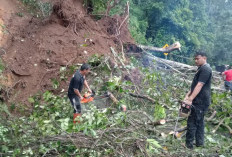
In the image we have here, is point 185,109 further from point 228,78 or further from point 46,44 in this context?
point 46,44

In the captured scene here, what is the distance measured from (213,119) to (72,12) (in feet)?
17.5

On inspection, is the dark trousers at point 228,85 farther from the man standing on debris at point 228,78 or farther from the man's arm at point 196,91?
the man's arm at point 196,91

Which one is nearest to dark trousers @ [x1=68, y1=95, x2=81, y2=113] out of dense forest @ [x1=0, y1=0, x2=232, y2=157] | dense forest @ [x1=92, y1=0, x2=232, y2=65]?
dense forest @ [x1=0, y1=0, x2=232, y2=157]

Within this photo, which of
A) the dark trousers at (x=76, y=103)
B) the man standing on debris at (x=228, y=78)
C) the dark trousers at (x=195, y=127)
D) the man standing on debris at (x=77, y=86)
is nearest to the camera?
the dark trousers at (x=195, y=127)

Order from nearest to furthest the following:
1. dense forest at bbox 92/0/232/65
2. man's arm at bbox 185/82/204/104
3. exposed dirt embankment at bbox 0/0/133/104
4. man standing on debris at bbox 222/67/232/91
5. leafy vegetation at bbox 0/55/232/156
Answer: leafy vegetation at bbox 0/55/232/156 < man's arm at bbox 185/82/204/104 < exposed dirt embankment at bbox 0/0/133/104 < man standing on debris at bbox 222/67/232/91 < dense forest at bbox 92/0/232/65

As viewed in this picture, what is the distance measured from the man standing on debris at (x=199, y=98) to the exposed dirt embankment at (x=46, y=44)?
3445mm

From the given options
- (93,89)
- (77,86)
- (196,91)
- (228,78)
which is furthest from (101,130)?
(228,78)

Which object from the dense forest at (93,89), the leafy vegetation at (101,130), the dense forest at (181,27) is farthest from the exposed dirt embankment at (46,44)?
the dense forest at (181,27)

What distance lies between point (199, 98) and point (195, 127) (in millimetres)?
547

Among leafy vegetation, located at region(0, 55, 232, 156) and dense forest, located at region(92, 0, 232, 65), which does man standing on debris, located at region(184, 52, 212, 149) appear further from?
dense forest, located at region(92, 0, 232, 65)

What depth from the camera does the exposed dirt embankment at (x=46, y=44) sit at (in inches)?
228

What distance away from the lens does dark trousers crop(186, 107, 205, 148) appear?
4004 millimetres

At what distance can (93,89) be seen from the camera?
588 cm

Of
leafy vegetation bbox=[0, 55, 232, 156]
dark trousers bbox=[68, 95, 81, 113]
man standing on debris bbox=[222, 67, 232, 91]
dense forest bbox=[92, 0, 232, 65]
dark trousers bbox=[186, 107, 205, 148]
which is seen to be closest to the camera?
leafy vegetation bbox=[0, 55, 232, 156]
